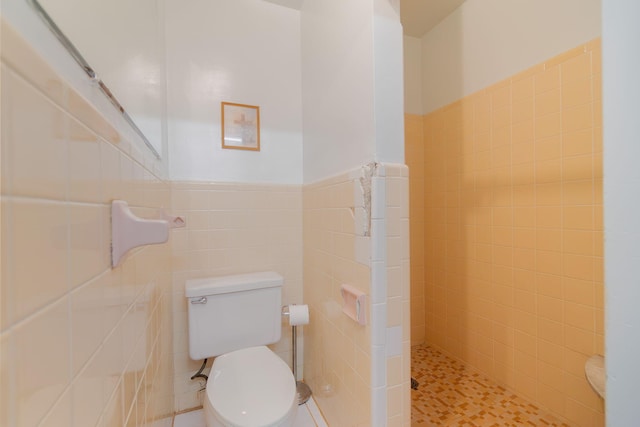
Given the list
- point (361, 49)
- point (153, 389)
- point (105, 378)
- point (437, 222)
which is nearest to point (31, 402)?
point (105, 378)

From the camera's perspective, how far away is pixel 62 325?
0.28 metres

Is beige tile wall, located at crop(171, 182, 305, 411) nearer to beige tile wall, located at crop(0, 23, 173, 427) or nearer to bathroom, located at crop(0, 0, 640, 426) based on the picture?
bathroom, located at crop(0, 0, 640, 426)

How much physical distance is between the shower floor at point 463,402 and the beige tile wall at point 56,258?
4.95 ft

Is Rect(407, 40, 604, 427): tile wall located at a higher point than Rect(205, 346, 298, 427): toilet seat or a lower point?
higher

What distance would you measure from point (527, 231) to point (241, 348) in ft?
5.43

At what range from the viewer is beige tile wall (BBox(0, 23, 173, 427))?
21 cm

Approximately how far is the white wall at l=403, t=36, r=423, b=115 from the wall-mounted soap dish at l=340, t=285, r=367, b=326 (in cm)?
167

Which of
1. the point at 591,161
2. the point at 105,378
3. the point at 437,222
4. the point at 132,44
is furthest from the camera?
the point at 437,222

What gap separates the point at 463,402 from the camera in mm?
1472

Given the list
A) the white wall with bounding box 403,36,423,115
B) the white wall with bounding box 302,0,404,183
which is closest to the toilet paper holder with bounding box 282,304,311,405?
the white wall with bounding box 302,0,404,183

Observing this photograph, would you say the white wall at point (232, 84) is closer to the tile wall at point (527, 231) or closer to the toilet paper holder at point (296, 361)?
the toilet paper holder at point (296, 361)

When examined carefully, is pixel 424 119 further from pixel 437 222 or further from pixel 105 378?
pixel 105 378

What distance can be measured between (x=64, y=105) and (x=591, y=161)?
179cm

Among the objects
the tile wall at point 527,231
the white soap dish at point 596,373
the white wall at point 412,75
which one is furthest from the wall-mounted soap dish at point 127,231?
the white wall at point 412,75
